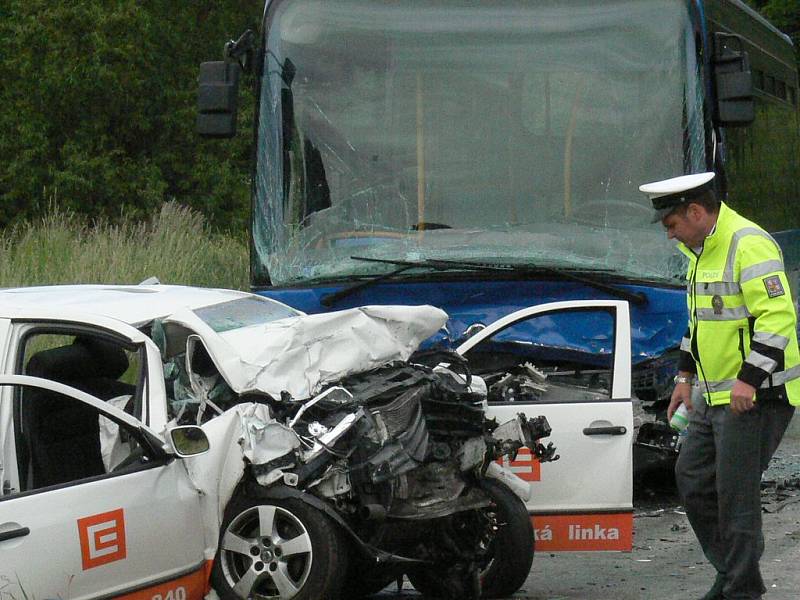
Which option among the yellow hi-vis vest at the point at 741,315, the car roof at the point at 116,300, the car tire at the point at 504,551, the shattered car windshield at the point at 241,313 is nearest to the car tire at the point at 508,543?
the car tire at the point at 504,551

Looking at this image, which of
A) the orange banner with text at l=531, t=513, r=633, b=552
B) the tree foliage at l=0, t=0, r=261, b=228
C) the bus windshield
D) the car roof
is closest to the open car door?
the orange banner with text at l=531, t=513, r=633, b=552

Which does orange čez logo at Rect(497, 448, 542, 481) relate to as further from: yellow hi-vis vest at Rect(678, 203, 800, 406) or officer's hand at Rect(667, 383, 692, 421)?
yellow hi-vis vest at Rect(678, 203, 800, 406)

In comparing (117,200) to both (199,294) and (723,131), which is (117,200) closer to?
(723,131)

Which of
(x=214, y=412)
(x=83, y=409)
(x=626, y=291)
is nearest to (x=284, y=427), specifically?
(x=214, y=412)

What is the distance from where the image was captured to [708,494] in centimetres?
686

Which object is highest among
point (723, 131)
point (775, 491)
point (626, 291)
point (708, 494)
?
point (723, 131)

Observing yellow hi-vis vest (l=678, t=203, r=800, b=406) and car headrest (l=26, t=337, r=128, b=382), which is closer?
yellow hi-vis vest (l=678, t=203, r=800, b=406)

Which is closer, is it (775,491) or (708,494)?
(708,494)

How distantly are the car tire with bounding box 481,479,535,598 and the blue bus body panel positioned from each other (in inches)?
81.1

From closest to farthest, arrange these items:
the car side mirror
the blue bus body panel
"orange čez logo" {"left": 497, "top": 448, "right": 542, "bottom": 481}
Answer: the car side mirror
"orange čez logo" {"left": 497, "top": 448, "right": 542, "bottom": 481}
the blue bus body panel

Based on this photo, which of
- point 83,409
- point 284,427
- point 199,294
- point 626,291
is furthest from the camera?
point 626,291

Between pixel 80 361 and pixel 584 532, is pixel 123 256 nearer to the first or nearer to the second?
pixel 80 361

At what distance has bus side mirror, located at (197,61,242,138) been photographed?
10.0 m

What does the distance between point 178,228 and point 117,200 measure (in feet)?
33.1
